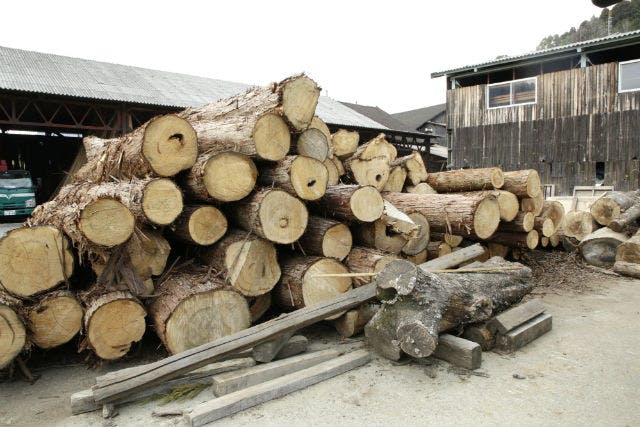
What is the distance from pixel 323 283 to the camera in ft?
14.4

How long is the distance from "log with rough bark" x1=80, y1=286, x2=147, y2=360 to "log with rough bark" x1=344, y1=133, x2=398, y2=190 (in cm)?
400

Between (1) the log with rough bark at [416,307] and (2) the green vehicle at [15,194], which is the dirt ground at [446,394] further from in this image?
(2) the green vehicle at [15,194]

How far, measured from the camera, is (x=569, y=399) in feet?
10.1

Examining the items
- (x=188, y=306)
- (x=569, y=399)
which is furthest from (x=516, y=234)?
(x=188, y=306)

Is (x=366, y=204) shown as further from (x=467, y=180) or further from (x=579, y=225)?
(x=579, y=225)

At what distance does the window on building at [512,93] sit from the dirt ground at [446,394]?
1320cm

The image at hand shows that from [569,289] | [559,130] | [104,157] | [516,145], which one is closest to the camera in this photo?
[104,157]

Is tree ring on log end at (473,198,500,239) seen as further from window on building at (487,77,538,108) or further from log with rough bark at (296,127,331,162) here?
window on building at (487,77,538,108)

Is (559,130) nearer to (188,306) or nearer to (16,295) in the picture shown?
(188,306)

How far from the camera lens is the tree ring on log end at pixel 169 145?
409 centimetres

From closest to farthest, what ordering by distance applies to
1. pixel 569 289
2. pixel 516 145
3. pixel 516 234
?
pixel 569 289, pixel 516 234, pixel 516 145

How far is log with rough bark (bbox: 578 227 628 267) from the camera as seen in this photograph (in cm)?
745

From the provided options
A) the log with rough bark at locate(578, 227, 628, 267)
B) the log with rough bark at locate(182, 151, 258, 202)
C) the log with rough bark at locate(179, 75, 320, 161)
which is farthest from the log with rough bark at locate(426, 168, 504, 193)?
the log with rough bark at locate(182, 151, 258, 202)

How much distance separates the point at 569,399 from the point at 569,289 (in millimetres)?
3684
